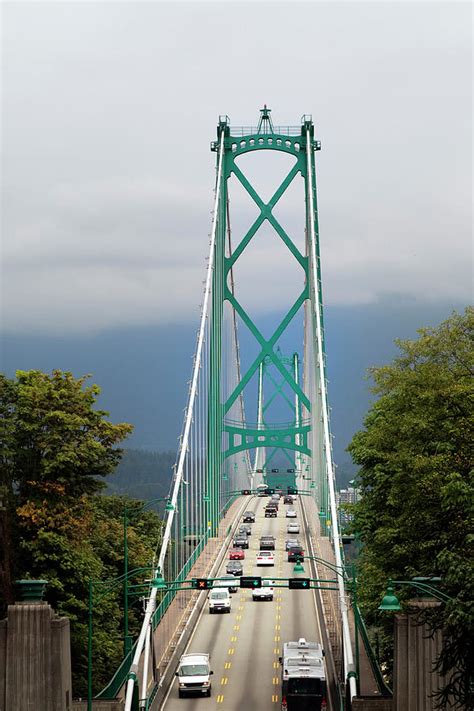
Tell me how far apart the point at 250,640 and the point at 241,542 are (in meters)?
33.3

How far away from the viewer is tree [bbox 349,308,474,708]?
3038 cm

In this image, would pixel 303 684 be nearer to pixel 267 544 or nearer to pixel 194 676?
pixel 194 676

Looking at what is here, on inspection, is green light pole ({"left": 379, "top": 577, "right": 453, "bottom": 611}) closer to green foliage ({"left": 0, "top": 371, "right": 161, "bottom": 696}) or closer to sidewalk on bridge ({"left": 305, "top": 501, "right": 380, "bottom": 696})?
sidewalk on bridge ({"left": 305, "top": 501, "right": 380, "bottom": 696})

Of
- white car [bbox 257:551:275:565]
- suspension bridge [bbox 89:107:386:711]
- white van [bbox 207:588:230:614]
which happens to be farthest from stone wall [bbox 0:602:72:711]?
white car [bbox 257:551:275:565]

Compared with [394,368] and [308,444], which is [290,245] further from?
[394,368]

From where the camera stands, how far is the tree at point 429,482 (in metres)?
30.4

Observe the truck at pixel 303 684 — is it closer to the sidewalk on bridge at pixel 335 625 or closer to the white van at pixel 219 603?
the sidewalk on bridge at pixel 335 625

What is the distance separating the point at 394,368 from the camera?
58375 mm

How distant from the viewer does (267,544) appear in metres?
92.6

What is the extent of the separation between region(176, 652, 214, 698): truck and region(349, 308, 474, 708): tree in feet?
21.5

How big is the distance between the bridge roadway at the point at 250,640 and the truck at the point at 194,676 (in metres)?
0.31

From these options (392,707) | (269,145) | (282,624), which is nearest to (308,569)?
(282,624)

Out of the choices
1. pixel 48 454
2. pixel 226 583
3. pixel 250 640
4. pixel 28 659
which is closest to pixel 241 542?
pixel 226 583

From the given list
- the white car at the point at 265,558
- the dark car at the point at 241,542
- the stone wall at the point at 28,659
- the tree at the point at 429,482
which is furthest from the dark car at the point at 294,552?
the stone wall at the point at 28,659
